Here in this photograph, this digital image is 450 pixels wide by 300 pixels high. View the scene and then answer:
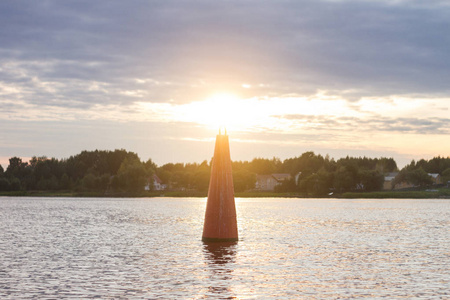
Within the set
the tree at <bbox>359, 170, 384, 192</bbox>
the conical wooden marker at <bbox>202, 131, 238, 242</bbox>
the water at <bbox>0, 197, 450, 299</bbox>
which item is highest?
the tree at <bbox>359, 170, 384, 192</bbox>

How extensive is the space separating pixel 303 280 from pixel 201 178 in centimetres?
14668

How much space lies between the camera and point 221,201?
96.7 ft

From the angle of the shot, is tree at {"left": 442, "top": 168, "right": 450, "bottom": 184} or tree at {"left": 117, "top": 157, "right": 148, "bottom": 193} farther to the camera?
tree at {"left": 442, "top": 168, "right": 450, "bottom": 184}

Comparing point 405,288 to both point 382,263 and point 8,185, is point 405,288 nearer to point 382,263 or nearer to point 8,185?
point 382,263

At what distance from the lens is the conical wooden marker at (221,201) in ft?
97.2

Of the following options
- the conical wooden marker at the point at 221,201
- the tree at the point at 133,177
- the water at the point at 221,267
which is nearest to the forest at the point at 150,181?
the tree at the point at 133,177

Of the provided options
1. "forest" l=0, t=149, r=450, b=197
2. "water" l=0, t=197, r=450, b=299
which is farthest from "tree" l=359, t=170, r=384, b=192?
"water" l=0, t=197, r=450, b=299

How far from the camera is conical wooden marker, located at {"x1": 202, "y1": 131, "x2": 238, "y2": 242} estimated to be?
29.6 metres

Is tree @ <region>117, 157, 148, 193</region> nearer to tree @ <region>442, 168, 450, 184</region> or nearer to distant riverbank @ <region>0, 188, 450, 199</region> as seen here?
distant riverbank @ <region>0, 188, 450, 199</region>

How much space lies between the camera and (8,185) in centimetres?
18338

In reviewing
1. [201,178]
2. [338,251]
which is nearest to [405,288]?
[338,251]

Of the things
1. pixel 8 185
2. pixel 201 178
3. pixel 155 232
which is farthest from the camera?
pixel 8 185

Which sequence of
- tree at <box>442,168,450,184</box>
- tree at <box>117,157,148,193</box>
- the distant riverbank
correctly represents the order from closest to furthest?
the distant riverbank
tree at <box>117,157,148,193</box>
tree at <box>442,168,450,184</box>

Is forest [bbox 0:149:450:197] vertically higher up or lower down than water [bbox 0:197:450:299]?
higher up
